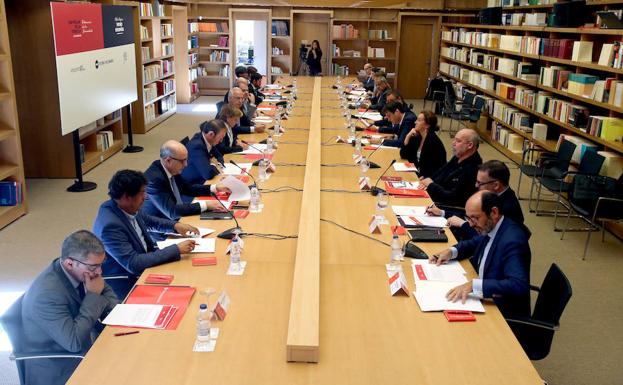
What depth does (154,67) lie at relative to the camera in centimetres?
1086

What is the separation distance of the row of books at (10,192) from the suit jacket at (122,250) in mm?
3242

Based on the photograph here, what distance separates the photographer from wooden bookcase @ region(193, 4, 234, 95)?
569 inches

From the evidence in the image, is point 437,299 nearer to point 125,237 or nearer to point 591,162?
point 125,237

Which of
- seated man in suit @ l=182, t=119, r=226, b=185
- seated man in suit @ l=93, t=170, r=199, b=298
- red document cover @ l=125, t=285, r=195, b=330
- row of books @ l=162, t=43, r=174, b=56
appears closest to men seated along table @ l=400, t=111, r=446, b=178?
seated man in suit @ l=182, t=119, r=226, b=185

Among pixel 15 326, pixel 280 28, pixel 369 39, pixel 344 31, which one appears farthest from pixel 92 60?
pixel 369 39

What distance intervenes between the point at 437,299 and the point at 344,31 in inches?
512

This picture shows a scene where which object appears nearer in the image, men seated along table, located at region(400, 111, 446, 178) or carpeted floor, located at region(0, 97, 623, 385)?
carpeted floor, located at region(0, 97, 623, 385)

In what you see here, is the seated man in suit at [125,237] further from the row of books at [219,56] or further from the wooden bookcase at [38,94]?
the row of books at [219,56]

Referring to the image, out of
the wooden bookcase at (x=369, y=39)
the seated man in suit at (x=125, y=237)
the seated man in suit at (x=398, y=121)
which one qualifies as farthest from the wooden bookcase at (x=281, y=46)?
the seated man in suit at (x=125, y=237)

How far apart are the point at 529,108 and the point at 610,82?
8.03 feet

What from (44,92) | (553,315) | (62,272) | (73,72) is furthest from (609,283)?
(44,92)

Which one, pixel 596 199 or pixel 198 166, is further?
pixel 596 199

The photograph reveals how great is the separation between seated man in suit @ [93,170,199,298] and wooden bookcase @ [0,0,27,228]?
3105 millimetres

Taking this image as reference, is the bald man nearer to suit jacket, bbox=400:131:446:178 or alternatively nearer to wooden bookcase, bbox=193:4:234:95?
suit jacket, bbox=400:131:446:178
